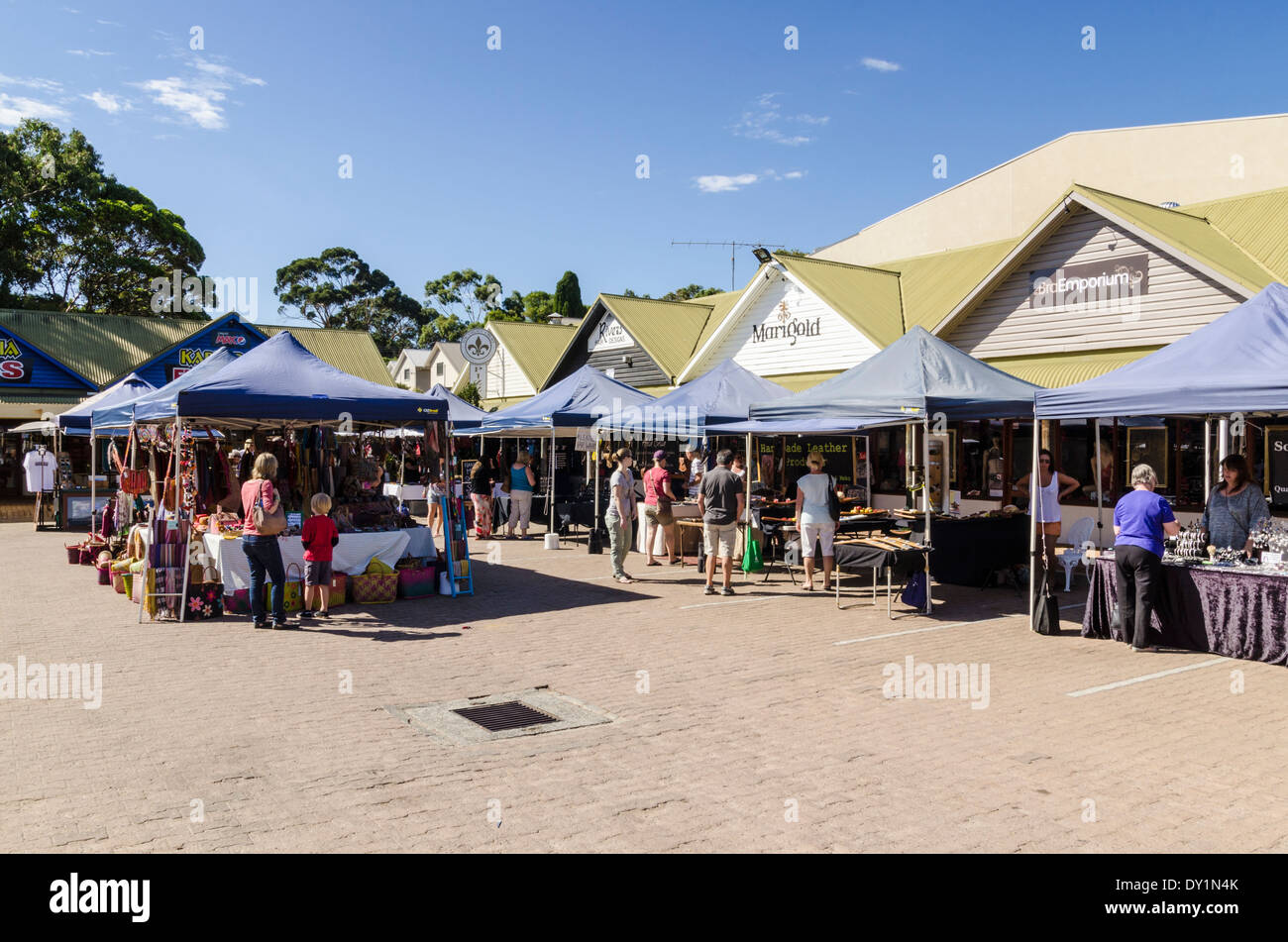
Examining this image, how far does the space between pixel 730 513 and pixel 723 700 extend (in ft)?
15.9

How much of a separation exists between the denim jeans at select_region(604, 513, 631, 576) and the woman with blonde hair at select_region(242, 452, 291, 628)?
459cm

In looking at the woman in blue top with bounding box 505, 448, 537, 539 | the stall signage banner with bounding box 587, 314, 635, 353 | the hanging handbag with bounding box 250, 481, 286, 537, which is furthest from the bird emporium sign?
the hanging handbag with bounding box 250, 481, 286, 537

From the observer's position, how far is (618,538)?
13445 millimetres

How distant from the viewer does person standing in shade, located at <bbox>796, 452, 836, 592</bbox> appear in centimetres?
1216

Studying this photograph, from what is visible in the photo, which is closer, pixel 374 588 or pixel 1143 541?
pixel 1143 541

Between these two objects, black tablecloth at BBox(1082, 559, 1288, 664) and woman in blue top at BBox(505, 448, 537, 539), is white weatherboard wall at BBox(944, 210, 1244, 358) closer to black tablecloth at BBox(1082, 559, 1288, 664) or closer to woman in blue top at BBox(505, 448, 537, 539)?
black tablecloth at BBox(1082, 559, 1288, 664)

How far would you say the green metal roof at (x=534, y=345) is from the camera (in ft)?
119

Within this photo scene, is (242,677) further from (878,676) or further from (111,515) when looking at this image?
(111,515)

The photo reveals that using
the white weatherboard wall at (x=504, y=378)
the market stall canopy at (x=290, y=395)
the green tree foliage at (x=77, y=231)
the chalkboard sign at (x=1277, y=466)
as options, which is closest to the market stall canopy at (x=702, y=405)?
the market stall canopy at (x=290, y=395)

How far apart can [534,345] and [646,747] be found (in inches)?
1304

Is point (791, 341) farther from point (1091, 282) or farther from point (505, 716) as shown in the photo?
point (505, 716)

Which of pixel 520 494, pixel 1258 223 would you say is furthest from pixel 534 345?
pixel 1258 223

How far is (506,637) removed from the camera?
983cm

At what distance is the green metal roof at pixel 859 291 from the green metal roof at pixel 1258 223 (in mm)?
6380
